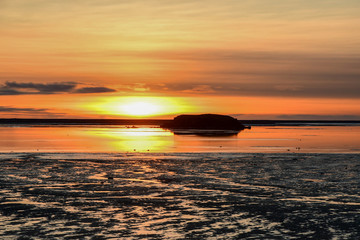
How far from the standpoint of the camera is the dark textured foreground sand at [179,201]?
1119 cm

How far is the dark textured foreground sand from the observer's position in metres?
11.2

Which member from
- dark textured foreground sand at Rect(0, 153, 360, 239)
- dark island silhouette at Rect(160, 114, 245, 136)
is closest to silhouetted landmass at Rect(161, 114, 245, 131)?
dark island silhouette at Rect(160, 114, 245, 136)

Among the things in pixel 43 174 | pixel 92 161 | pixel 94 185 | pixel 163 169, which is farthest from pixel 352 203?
pixel 92 161

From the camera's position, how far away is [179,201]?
14688 mm

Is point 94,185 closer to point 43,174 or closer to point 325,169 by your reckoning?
point 43,174

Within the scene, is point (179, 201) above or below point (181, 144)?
below

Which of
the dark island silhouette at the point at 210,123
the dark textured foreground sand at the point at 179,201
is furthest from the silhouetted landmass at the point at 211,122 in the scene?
the dark textured foreground sand at the point at 179,201

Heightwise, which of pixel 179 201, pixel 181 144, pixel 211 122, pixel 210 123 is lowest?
→ pixel 179 201

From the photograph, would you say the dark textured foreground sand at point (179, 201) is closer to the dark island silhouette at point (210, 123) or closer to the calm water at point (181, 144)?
the calm water at point (181, 144)

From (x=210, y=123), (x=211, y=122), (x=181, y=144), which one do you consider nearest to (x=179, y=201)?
(x=181, y=144)

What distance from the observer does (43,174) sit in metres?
21.1

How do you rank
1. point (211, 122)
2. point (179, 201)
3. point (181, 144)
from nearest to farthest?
point (179, 201), point (181, 144), point (211, 122)

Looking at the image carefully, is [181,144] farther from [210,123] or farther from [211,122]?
[210,123]

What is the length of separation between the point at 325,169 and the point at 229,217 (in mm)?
11882
